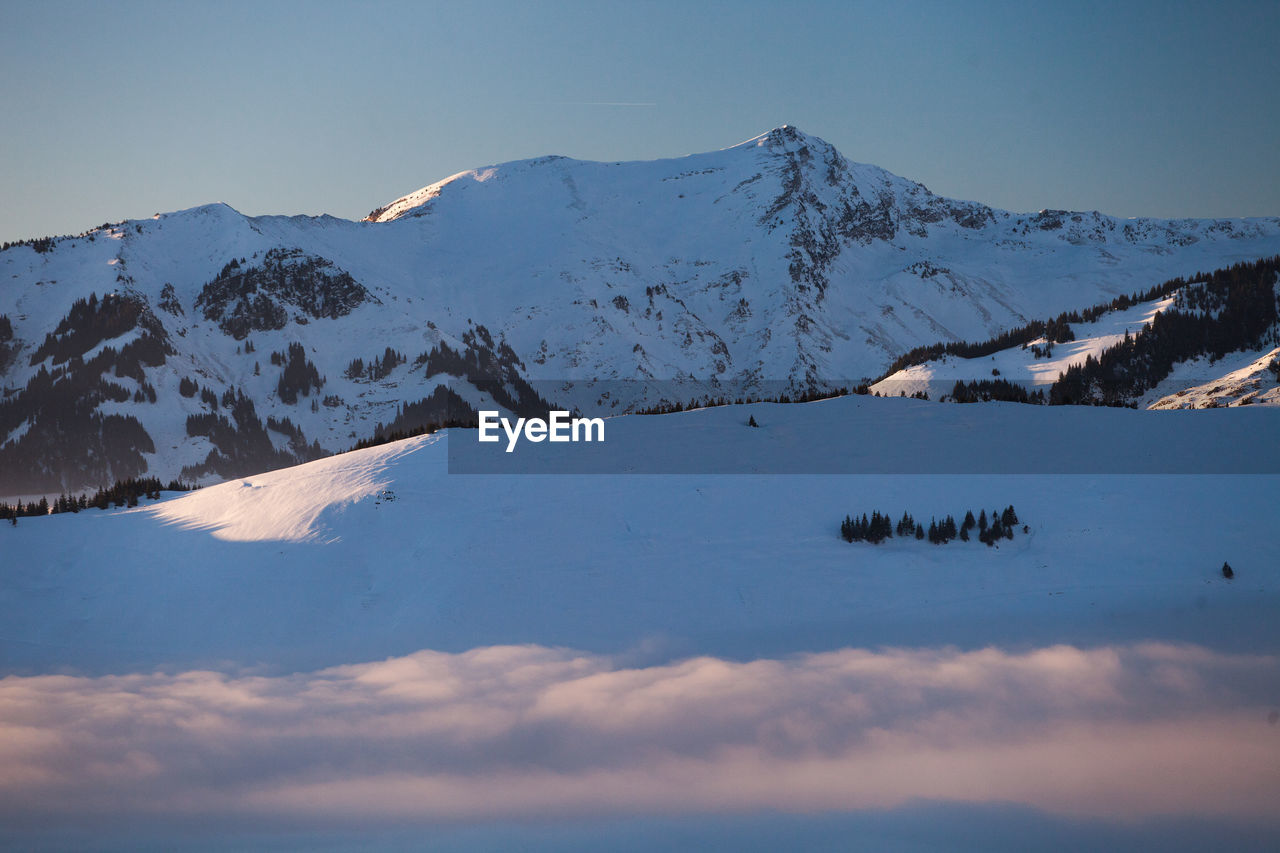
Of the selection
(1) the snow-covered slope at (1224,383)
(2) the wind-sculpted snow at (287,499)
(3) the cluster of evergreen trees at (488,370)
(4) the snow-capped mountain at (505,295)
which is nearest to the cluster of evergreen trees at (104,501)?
(2) the wind-sculpted snow at (287,499)

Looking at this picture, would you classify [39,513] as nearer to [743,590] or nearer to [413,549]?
[413,549]

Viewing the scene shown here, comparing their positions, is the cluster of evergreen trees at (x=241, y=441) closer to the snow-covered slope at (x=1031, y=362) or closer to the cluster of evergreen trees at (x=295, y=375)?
the cluster of evergreen trees at (x=295, y=375)

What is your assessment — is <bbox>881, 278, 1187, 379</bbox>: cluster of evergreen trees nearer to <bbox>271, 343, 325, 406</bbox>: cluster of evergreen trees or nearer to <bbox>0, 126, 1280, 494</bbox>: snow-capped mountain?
<bbox>0, 126, 1280, 494</bbox>: snow-capped mountain

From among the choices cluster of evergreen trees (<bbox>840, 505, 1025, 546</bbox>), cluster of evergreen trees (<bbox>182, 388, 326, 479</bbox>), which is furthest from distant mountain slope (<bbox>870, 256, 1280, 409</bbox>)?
cluster of evergreen trees (<bbox>182, 388, 326, 479</bbox>)

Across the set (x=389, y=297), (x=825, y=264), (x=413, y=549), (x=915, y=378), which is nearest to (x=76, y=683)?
(x=413, y=549)

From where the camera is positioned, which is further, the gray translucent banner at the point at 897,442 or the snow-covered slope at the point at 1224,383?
the snow-covered slope at the point at 1224,383

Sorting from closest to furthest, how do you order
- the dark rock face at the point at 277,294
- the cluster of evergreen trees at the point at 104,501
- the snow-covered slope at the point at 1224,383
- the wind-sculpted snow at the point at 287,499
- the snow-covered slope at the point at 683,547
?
the snow-covered slope at the point at 683,547 < the wind-sculpted snow at the point at 287,499 < the cluster of evergreen trees at the point at 104,501 < the snow-covered slope at the point at 1224,383 < the dark rock face at the point at 277,294

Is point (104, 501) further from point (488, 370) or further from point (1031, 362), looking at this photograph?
point (488, 370)
